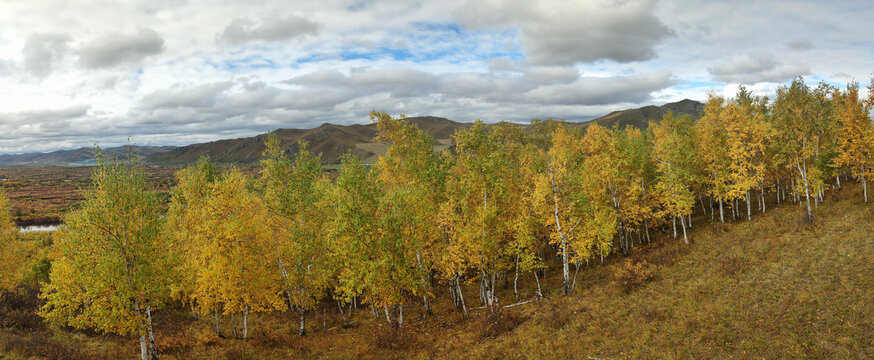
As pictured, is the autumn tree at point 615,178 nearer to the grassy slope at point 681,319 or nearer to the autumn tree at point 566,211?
the autumn tree at point 566,211

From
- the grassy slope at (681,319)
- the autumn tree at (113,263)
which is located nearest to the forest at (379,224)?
the autumn tree at (113,263)

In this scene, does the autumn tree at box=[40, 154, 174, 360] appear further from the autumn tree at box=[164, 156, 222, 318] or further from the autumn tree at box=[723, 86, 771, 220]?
the autumn tree at box=[723, 86, 771, 220]

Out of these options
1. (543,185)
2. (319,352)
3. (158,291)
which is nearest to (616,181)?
(543,185)

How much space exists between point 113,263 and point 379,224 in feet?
58.6

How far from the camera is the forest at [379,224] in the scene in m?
25.5

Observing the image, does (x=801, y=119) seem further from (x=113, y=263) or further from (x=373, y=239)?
(x=113, y=263)

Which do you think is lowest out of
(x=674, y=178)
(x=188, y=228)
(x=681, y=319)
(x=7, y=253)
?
(x=681, y=319)

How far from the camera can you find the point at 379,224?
27203 millimetres

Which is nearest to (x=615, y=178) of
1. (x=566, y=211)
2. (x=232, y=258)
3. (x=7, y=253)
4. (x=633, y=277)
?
(x=566, y=211)

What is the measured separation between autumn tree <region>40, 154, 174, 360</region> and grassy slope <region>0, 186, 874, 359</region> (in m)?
4.49

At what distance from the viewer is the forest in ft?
83.7

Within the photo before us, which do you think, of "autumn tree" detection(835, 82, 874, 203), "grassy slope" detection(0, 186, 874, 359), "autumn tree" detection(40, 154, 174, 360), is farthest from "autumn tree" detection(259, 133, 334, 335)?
"autumn tree" detection(835, 82, 874, 203)

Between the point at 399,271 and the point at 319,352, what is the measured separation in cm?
918

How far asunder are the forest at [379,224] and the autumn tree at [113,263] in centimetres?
10
